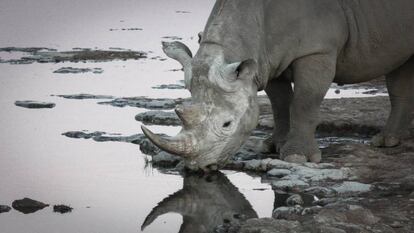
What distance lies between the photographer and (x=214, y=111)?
33.9ft

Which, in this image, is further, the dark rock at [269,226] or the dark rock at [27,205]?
the dark rock at [27,205]

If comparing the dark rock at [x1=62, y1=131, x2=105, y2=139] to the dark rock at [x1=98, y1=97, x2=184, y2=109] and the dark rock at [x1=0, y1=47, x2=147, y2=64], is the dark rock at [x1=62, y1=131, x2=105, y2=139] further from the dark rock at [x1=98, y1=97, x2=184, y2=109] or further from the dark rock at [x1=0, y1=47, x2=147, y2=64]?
the dark rock at [x1=0, y1=47, x2=147, y2=64]

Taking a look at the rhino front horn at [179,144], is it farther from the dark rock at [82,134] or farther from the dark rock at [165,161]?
the dark rock at [82,134]

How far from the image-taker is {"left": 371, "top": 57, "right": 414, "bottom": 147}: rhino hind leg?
1223 cm

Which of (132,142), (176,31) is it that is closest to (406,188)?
(132,142)

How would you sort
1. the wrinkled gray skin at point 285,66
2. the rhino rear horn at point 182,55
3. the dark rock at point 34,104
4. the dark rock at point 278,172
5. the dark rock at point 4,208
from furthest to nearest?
1. the dark rock at point 34,104
2. the dark rock at point 278,172
3. the rhino rear horn at point 182,55
4. the wrinkled gray skin at point 285,66
5. the dark rock at point 4,208

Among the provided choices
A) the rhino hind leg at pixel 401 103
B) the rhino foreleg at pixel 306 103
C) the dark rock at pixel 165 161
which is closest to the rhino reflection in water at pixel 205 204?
the dark rock at pixel 165 161

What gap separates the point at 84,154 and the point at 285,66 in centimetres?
247

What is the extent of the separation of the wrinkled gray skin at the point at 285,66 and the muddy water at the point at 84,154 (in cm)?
60

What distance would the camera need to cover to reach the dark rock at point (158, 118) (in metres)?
13.9

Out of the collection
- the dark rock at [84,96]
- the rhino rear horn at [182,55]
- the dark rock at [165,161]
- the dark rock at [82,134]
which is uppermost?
the rhino rear horn at [182,55]

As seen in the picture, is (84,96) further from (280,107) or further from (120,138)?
(280,107)

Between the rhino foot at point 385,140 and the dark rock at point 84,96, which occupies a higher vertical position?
the rhino foot at point 385,140

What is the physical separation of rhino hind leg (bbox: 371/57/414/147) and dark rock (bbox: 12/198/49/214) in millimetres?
4363
